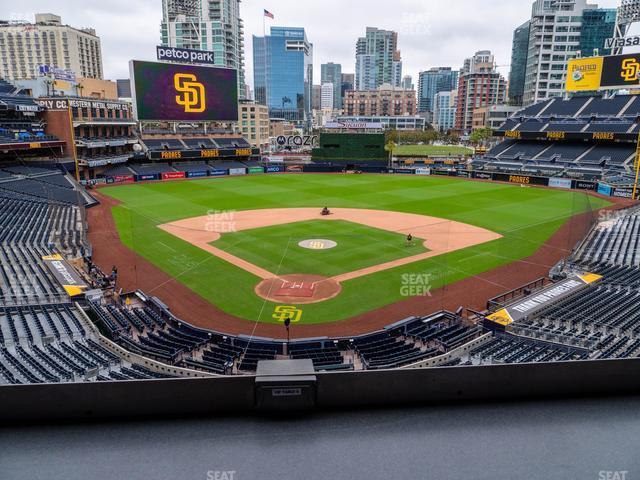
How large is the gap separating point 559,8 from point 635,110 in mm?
74930

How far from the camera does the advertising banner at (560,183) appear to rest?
63000 millimetres

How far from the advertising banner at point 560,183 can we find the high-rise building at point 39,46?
142m

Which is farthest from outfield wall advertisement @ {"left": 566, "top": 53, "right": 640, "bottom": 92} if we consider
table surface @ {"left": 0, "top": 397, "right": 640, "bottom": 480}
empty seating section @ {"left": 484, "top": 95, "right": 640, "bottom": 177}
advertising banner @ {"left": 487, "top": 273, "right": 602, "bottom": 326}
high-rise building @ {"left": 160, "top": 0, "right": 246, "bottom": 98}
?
high-rise building @ {"left": 160, "top": 0, "right": 246, "bottom": 98}

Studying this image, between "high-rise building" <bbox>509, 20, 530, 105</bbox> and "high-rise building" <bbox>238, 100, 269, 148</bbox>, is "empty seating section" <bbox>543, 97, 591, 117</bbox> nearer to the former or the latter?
"high-rise building" <bbox>238, 100, 269, 148</bbox>

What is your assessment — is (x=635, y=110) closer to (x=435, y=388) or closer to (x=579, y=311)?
(x=579, y=311)

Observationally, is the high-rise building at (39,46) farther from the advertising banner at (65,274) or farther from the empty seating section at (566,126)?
the advertising banner at (65,274)

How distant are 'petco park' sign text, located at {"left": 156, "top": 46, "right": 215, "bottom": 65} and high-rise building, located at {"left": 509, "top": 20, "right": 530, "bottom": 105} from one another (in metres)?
115

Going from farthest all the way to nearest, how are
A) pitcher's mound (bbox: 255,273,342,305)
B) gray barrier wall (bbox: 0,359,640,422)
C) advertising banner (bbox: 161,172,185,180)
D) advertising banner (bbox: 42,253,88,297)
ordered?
advertising banner (bbox: 161,172,185,180) < pitcher's mound (bbox: 255,273,342,305) < advertising banner (bbox: 42,253,88,297) < gray barrier wall (bbox: 0,359,640,422)

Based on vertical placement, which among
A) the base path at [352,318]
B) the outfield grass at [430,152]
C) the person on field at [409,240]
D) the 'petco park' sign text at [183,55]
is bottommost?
the base path at [352,318]

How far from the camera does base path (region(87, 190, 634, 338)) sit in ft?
65.6

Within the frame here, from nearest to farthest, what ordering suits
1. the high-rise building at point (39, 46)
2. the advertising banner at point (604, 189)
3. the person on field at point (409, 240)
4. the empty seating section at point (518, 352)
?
the empty seating section at point (518, 352)
the person on field at point (409, 240)
the advertising banner at point (604, 189)
the high-rise building at point (39, 46)

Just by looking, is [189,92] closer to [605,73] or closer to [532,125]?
[532,125]

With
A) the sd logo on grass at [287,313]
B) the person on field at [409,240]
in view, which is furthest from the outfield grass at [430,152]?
the sd logo on grass at [287,313]

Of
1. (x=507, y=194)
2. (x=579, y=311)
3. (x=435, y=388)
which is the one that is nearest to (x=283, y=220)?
(x=579, y=311)
